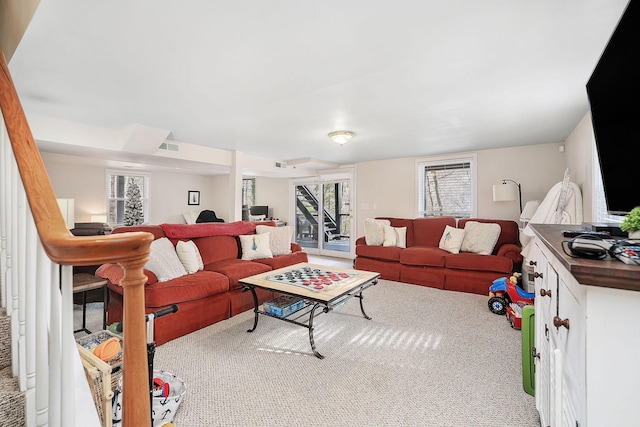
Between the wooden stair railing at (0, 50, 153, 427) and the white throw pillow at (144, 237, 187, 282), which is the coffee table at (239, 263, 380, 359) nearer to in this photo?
the white throw pillow at (144, 237, 187, 282)

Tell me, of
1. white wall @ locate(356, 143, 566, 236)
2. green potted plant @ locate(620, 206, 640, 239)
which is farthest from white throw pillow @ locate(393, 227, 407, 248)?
green potted plant @ locate(620, 206, 640, 239)

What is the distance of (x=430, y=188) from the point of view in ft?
18.6

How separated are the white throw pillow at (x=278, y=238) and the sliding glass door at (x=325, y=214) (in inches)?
104

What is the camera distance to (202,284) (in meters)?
2.82

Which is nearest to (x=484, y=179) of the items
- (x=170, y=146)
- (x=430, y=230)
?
(x=430, y=230)

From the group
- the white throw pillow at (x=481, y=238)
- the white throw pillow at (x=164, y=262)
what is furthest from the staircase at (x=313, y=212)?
the white throw pillow at (x=164, y=262)

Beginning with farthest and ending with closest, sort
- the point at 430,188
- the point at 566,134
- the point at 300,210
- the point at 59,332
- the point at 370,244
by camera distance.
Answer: the point at 300,210
the point at 430,188
the point at 370,244
the point at 566,134
the point at 59,332

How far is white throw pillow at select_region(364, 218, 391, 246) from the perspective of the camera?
16.8ft

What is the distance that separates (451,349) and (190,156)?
176 inches

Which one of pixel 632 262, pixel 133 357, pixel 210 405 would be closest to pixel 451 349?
pixel 210 405

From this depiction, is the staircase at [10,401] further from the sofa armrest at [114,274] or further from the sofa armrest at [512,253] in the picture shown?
the sofa armrest at [512,253]

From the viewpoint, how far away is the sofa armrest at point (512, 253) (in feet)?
12.9

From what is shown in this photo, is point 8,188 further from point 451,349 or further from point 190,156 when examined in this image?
point 190,156

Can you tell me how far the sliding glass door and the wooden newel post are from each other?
6123 millimetres
